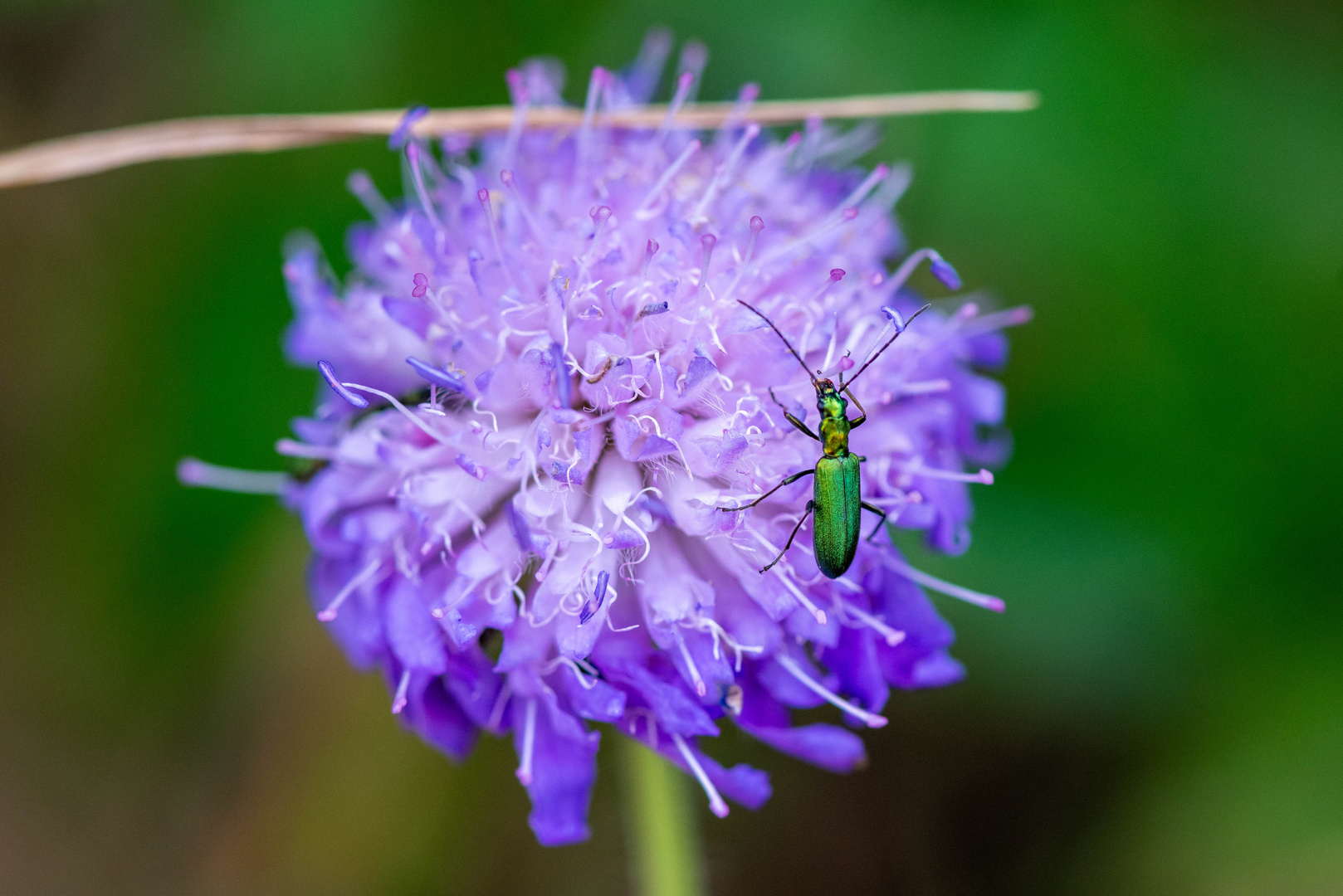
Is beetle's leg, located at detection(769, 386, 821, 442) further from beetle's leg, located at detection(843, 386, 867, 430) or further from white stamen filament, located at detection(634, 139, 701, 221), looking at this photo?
white stamen filament, located at detection(634, 139, 701, 221)

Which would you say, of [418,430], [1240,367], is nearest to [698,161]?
[418,430]

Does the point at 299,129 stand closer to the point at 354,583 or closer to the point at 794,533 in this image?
the point at 354,583

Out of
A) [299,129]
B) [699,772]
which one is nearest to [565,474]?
[699,772]

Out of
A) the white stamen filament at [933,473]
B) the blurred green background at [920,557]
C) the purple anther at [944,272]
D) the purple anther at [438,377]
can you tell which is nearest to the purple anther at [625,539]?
the purple anther at [438,377]

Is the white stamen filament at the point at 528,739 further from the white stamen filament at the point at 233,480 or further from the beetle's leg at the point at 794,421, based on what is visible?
the white stamen filament at the point at 233,480

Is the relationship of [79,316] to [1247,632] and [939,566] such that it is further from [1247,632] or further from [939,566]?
[1247,632]
